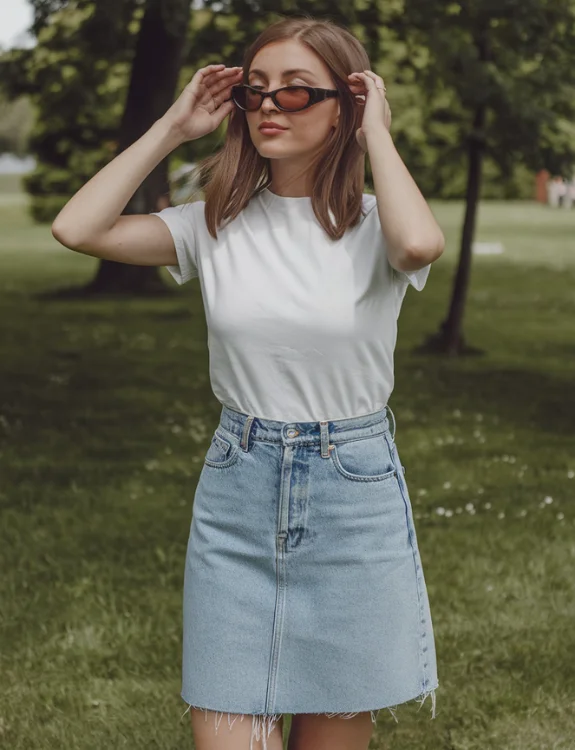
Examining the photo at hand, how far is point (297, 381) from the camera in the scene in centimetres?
289

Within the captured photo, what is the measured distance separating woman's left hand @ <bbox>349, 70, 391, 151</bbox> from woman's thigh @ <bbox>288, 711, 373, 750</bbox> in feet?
4.42

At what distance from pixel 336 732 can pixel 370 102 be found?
4.85ft

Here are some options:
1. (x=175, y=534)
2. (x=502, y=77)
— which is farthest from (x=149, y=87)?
(x=175, y=534)

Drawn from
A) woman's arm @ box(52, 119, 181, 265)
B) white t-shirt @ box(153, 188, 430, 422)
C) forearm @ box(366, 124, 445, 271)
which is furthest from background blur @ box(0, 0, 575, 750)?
forearm @ box(366, 124, 445, 271)

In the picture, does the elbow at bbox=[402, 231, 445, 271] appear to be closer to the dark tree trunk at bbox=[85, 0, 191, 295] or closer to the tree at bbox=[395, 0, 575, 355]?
the tree at bbox=[395, 0, 575, 355]

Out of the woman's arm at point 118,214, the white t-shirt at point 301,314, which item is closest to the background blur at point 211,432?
the woman's arm at point 118,214

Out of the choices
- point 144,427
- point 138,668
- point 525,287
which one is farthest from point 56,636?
point 525,287

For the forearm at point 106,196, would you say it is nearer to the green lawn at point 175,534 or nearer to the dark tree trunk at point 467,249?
the green lawn at point 175,534

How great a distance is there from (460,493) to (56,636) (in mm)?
3024

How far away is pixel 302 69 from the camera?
2.97m

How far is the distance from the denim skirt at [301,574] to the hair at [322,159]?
47 cm

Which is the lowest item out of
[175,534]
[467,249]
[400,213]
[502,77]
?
[467,249]

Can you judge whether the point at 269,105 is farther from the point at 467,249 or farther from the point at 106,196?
the point at 467,249

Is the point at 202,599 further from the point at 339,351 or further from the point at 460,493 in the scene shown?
the point at 460,493
